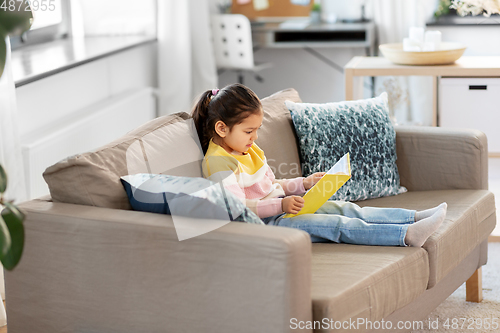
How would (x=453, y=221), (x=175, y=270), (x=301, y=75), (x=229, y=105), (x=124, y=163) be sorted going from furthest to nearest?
(x=301, y=75), (x=453, y=221), (x=229, y=105), (x=124, y=163), (x=175, y=270)

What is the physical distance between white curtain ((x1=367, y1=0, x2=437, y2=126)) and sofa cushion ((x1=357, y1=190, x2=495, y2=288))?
2.25m

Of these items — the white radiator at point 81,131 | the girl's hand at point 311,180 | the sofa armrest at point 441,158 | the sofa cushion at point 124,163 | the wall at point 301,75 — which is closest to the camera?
the sofa cushion at point 124,163

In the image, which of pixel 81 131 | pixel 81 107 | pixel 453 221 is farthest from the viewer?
pixel 81 107

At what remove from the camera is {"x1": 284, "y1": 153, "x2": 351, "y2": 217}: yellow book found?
1.61m

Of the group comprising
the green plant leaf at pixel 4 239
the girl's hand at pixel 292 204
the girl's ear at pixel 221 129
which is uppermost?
the girl's ear at pixel 221 129

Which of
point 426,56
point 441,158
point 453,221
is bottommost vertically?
point 453,221

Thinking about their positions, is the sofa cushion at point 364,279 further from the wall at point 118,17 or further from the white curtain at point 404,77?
the white curtain at point 404,77

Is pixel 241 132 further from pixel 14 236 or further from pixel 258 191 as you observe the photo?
pixel 14 236

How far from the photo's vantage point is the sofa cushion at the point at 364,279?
1361 millimetres

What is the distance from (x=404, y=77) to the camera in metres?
4.39

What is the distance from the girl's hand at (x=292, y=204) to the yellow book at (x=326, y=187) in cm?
4

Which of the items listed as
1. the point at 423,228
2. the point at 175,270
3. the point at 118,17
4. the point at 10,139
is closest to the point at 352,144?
the point at 423,228

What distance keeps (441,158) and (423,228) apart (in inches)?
24.9

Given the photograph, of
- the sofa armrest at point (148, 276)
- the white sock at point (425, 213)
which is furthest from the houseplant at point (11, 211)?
the white sock at point (425, 213)
